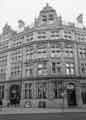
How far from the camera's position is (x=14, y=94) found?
30359mm

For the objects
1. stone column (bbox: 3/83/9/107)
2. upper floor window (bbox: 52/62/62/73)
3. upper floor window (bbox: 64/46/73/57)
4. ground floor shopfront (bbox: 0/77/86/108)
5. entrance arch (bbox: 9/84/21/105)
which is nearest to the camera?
ground floor shopfront (bbox: 0/77/86/108)

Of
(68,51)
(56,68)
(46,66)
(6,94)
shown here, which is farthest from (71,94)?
(6,94)

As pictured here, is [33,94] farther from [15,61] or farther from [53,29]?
[53,29]

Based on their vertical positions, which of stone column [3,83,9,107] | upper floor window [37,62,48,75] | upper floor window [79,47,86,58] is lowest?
stone column [3,83,9,107]

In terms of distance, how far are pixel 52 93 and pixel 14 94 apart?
10.1 m

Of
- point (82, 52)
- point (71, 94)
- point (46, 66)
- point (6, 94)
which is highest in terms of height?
point (82, 52)

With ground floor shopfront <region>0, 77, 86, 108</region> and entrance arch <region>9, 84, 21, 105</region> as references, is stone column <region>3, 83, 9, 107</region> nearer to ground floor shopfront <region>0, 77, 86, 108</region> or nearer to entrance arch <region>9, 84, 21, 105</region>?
entrance arch <region>9, 84, 21, 105</region>

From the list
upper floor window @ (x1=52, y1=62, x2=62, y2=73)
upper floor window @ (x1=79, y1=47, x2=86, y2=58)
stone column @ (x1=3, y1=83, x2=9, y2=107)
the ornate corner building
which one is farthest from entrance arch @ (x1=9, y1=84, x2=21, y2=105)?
upper floor window @ (x1=79, y1=47, x2=86, y2=58)

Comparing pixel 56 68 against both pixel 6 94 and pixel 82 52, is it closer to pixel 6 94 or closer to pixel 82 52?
pixel 82 52

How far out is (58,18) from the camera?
32031mm

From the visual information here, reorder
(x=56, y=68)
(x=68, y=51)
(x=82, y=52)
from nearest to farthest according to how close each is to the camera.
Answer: (x=56, y=68), (x=68, y=51), (x=82, y=52)

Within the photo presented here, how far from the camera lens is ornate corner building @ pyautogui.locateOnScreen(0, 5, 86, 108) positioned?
26422 millimetres

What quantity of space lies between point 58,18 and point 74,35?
19.8ft

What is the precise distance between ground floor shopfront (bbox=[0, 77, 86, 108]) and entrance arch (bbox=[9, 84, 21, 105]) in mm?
1117
